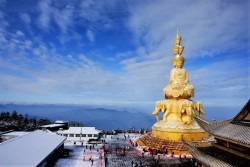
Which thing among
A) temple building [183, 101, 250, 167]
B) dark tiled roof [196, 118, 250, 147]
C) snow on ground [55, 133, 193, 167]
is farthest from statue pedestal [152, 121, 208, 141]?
dark tiled roof [196, 118, 250, 147]

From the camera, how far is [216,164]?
12.9 m

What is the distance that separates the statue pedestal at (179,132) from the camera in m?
30.8

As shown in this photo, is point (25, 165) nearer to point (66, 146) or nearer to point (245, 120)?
point (245, 120)

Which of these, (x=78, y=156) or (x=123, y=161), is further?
(x=78, y=156)

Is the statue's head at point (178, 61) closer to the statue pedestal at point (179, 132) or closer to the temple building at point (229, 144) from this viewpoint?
the statue pedestal at point (179, 132)

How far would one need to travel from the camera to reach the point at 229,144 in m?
Result: 13.6

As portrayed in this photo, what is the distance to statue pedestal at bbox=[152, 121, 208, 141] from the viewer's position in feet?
101

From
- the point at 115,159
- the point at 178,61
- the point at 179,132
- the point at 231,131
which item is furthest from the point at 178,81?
the point at 231,131

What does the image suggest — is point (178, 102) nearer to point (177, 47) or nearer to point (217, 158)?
point (177, 47)

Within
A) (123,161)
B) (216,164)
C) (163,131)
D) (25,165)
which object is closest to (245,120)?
(216,164)

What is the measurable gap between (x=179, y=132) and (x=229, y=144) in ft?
57.3

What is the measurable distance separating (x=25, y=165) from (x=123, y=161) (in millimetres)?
11712

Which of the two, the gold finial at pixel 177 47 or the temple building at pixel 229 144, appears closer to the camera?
the temple building at pixel 229 144

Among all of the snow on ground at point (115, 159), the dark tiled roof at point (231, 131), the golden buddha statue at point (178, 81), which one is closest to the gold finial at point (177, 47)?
the golden buddha statue at point (178, 81)
